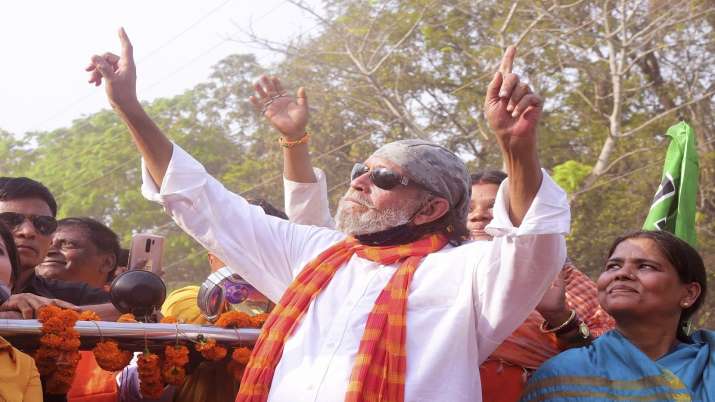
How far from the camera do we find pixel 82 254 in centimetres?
495

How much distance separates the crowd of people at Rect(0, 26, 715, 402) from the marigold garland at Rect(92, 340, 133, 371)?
0.76 feet

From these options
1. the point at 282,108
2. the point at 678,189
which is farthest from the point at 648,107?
the point at 282,108

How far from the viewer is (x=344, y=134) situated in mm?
17891

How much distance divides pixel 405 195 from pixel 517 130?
2.44 ft

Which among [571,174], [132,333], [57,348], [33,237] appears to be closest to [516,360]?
[132,333]

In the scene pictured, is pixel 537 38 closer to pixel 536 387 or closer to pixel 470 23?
pixel 470 23

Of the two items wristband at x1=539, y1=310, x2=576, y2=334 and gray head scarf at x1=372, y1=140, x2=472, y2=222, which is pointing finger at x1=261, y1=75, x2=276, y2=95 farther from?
wristband at x1=539, y1=310, x2=576, y2=334

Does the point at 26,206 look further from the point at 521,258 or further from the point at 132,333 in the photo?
the point at 521,258

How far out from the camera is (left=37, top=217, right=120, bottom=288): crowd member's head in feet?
15.9

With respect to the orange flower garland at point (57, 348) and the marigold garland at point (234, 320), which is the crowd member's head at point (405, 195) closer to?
the marigold garland at point (234, 320)

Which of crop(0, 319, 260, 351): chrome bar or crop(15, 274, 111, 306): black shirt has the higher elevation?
crop(15, 274, 111, 306): black shirt

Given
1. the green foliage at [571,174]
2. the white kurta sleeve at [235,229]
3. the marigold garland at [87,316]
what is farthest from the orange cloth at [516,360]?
the green foliage at [571,174]

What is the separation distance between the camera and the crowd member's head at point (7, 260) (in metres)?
3.52

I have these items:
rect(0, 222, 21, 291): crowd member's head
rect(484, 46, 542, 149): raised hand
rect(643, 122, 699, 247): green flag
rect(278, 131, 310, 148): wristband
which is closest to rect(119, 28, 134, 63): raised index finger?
rect(278, 131, 310, 148): wristband
